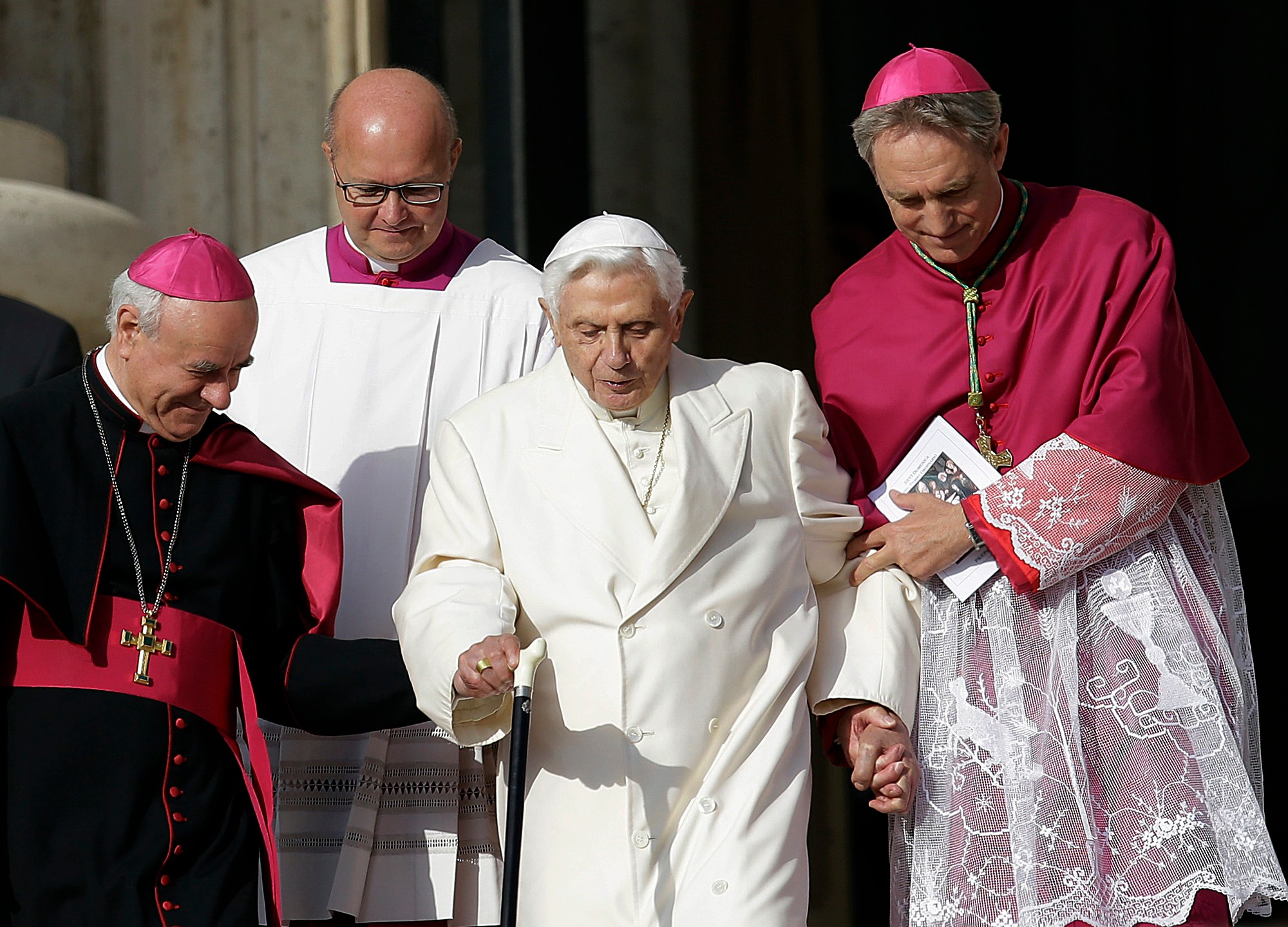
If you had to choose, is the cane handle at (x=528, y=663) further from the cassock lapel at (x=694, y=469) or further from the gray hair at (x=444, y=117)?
the gray hair at (x=444, y=117)

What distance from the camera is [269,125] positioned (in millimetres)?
5797

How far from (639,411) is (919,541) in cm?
58

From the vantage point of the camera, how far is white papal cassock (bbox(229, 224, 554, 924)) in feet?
12.1

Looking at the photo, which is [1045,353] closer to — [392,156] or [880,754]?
[880,754]

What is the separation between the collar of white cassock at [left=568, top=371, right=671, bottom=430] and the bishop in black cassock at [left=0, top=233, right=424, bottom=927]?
547 mm

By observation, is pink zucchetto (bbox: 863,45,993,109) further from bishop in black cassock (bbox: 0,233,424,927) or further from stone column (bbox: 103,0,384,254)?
stone column (bbox: 103,0,384,254)

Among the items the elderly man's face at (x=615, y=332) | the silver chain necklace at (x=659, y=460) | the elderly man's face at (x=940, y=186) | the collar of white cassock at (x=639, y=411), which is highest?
the elderly man's face at (x=940, y=186)

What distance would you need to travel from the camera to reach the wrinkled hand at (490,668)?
298 cm

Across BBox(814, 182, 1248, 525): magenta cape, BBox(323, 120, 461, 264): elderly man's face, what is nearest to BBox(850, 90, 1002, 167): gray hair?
BBox(814, 182, 1248, 525): magenta cape

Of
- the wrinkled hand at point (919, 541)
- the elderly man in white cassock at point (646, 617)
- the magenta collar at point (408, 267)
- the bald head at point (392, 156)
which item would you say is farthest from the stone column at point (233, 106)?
the wrinkled hand at point (919, 541)

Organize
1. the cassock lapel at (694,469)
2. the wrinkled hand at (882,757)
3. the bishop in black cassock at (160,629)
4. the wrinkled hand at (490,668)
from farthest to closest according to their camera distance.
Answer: the wrinkled hand at (882,757) → the cassock lapel at (694,469) → the bishop in black cassock at (160,629) → the wrinkled hand at (490,668)

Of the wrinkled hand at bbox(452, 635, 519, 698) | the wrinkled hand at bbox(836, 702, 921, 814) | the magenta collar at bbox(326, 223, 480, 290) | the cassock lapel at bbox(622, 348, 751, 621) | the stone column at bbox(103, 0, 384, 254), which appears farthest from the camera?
the stone column at bbox(103, 0, 384, 254)

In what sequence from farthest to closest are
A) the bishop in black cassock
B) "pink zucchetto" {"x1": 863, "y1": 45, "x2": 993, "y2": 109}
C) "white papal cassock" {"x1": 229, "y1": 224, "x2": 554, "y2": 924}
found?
"white papal cassock" {"x1": 229, "y1": 224, "x2": 554, "y2": 924}, "pink zucchetto" {"x1": 863, "y1": 45, "x2": 993, "y2": 109}, the bishop in black cassock

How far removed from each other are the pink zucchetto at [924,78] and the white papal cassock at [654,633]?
63 cm
